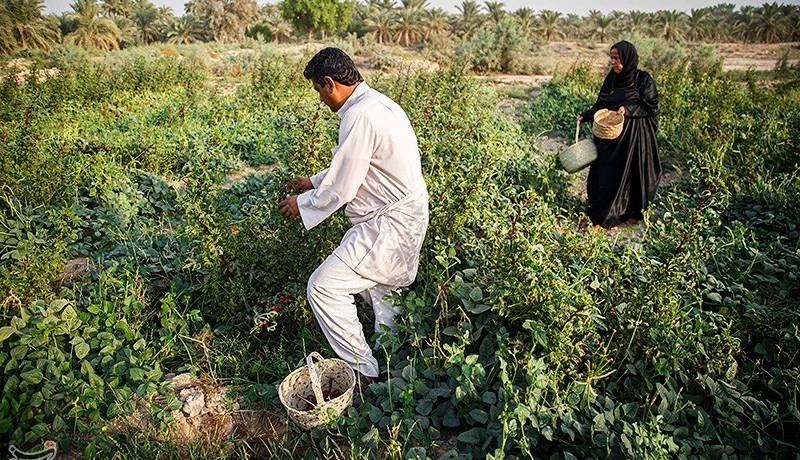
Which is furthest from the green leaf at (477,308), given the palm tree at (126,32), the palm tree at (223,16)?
the palm tree at (223,16)

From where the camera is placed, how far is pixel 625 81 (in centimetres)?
440

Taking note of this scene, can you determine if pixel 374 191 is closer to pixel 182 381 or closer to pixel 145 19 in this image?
pixel 182 381

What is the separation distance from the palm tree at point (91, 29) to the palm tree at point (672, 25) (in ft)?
102

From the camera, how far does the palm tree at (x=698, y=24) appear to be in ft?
104

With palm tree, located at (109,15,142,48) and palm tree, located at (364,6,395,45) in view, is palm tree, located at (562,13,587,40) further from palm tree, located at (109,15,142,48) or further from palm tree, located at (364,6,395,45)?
palm tree, located at (109,15,142,48)

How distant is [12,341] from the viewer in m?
2.39

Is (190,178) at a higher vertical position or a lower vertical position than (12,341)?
higher

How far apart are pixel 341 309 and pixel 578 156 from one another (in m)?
2.99

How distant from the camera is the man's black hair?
7.29ft

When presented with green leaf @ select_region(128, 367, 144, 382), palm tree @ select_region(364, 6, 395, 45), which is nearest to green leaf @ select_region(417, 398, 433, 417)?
green leaf @ select_region(128, 367, 144, 382)

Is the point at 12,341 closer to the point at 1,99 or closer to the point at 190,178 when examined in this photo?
the point at 190,178

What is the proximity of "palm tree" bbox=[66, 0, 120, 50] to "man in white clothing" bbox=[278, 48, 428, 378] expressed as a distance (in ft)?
81.0

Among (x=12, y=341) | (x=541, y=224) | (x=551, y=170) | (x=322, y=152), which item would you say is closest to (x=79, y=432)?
(x=12, y=341)

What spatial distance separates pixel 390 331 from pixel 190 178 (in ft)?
4.85
